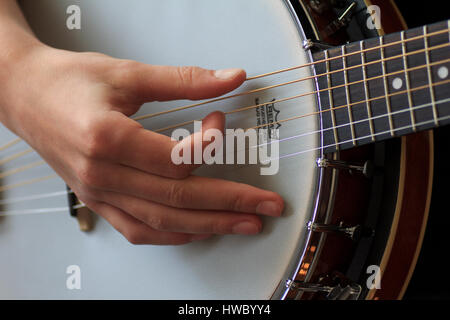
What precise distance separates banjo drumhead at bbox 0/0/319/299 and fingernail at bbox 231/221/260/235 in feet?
0.06

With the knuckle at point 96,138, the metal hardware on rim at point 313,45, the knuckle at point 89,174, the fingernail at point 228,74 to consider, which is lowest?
the knuckle at point 89,174

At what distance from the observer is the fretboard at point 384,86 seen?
44 centimetres

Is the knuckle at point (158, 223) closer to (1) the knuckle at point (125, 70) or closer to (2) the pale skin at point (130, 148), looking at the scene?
(2) the pale skin at point (130, 148)

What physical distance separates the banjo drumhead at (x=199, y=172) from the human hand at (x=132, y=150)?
Result: 1.4 inches

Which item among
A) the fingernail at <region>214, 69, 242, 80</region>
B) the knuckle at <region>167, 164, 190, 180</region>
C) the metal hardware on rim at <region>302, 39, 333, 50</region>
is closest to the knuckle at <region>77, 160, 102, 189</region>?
the knuckle at <region>167, 164, 190, 180</region>

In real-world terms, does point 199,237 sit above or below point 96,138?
below

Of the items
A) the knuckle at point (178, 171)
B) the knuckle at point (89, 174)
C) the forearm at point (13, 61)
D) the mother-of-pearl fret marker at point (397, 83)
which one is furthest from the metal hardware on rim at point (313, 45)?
the forearm at point (13, 61)

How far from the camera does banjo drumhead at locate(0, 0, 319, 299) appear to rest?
21.8 inches

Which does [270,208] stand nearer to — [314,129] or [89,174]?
[314,129]

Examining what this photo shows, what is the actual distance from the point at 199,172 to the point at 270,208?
0.13 metres

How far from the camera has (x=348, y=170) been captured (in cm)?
55

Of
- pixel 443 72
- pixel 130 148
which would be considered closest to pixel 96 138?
pixel 130 148

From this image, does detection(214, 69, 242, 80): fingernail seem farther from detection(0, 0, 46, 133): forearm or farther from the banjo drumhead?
detection(0, 0, 46, 133): forearm

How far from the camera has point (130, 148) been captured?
551 mm
